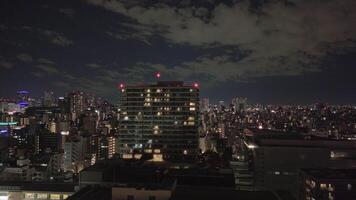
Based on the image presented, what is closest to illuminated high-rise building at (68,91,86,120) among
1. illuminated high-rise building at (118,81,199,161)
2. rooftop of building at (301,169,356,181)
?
illuminated high-rise building at (118,81,199,161)

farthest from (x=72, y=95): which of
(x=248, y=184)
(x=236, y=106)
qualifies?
(x=248, y=184)

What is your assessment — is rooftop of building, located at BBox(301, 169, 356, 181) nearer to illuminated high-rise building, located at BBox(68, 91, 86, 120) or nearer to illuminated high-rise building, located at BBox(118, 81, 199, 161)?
illuminated high-rise building, located at BBox(118, 81, 199, 161)

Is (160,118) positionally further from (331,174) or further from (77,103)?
(77,103)

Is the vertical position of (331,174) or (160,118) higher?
(160,118)

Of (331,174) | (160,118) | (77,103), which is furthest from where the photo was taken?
(77,103)

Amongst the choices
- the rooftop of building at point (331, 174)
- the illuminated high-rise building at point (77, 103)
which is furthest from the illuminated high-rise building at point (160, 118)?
the illuminated high-rise building at point (77, 103)

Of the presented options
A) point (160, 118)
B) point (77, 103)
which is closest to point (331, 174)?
point (160, 118)

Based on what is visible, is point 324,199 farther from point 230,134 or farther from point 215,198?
point 230,134
